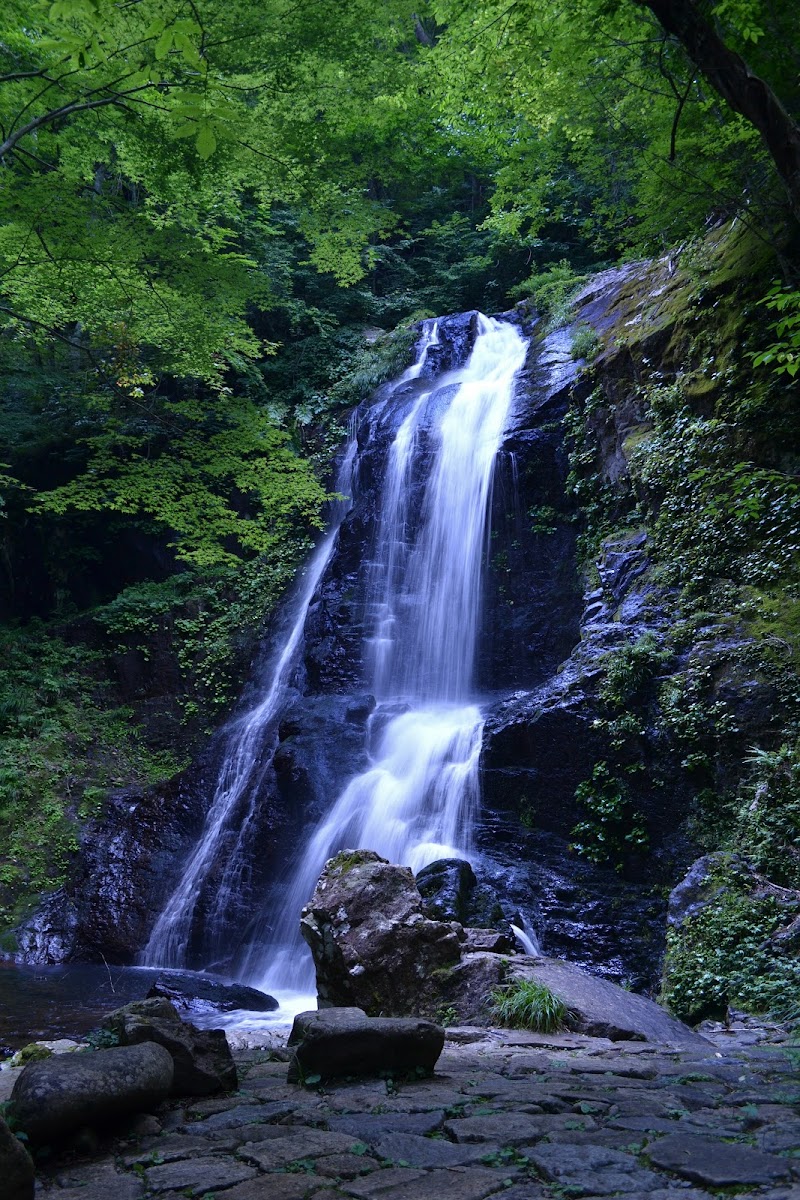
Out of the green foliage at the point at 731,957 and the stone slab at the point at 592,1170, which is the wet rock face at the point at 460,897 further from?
the stone slab at the point at 592,1170

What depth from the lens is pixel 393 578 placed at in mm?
14031

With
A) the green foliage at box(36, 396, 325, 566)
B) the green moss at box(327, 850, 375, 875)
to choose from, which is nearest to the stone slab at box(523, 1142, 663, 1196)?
the green moss at box(327, 850, 375, 875)

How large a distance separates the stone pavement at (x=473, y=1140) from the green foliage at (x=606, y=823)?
4.08 m

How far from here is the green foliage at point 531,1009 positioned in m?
5.29

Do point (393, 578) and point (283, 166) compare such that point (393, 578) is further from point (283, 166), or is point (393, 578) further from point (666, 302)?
point (283, 166)

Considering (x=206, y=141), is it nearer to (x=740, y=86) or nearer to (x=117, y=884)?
(x=740, y=86)

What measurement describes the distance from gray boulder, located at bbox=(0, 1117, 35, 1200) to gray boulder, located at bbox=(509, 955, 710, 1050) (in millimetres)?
3769

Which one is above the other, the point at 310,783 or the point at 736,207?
the point at 736,207

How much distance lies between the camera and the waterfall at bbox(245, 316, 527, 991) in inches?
380

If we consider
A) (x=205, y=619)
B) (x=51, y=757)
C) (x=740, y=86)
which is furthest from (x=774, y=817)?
(x=205, y=619)

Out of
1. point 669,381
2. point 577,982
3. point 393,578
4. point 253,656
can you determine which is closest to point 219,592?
point 253,656

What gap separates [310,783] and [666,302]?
8.52 meters

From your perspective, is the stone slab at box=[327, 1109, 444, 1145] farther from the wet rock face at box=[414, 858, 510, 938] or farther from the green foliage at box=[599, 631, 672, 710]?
the green foliage at box=[599, 631, 672, 710]

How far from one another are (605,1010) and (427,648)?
787 cm
